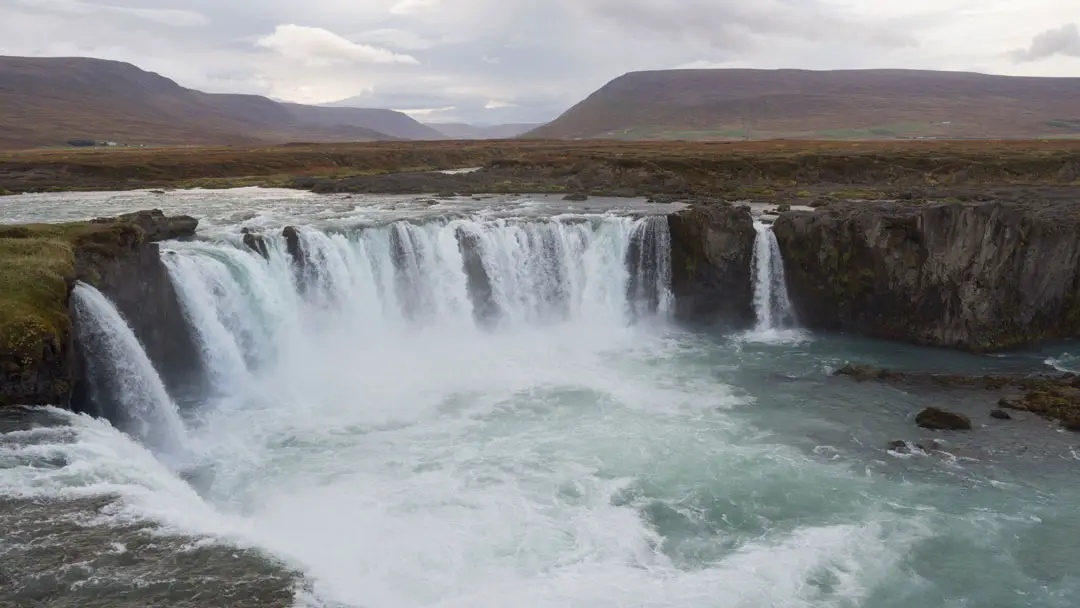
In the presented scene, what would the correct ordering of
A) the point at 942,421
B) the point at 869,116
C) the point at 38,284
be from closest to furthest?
the point at 38,284 < the point at 942,421 < the point at 869,116

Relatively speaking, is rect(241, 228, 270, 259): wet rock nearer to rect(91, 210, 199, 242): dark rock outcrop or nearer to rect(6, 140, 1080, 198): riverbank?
rect(91, 210, 199, 242): dark rock outcrop

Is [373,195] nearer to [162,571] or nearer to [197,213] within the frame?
[197,213]

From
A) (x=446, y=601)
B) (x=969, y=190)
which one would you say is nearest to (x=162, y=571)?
(x=446, y=601)

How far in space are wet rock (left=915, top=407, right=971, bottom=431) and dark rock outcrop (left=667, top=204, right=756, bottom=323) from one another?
1092 cm

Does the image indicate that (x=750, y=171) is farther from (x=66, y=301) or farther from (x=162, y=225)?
(x=66, y=301)

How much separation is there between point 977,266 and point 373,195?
101ft

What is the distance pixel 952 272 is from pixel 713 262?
28.4 feet

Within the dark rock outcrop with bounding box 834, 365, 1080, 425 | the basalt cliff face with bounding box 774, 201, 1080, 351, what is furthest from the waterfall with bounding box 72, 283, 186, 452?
the basalt cliff face with bounding box 774, 201, 1080, 351

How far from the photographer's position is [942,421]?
1994cm

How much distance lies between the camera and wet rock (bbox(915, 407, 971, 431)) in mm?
19828

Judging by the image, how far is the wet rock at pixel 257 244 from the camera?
2539 centimetres

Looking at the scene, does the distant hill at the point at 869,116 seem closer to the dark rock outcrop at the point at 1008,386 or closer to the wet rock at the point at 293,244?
the dark rock outcrop at the point at 1008,386

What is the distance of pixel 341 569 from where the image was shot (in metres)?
12.6

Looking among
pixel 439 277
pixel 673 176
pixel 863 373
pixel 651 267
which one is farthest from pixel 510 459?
pixel 673 176
